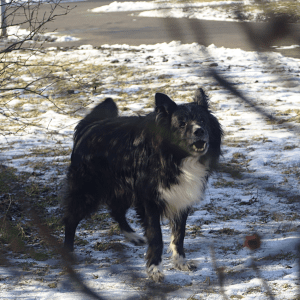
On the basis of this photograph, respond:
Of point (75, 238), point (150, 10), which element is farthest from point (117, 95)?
point (150, 10)

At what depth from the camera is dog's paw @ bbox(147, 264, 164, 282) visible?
3.29m

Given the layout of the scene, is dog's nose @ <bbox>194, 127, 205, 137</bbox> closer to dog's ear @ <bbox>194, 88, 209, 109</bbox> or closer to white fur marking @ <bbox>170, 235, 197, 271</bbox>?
dog's ear @ <bbox>194, 88, 209, 109</bbox>

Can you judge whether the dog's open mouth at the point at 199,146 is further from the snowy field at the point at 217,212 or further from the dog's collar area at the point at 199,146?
the snowy field at the point at 217,212

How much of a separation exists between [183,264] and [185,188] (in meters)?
0.72

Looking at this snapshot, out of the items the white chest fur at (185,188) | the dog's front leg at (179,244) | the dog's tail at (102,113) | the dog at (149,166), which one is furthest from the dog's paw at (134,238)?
the dog's tail at (102,113)

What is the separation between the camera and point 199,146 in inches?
119

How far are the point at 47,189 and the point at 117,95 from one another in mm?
5312

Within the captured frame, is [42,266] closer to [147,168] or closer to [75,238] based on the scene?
[75,238]

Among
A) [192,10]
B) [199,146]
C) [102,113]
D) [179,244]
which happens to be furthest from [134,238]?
[192,10]

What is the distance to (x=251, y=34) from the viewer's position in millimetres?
987

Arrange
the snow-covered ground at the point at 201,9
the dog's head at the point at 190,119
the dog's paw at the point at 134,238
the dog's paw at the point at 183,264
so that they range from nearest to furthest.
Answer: the snow-covered ground at the point at 201,9 < the dog's head at the point at 190,119 < the dog's paw at the point at 183,264 < the dog's paw at the point at 134,238

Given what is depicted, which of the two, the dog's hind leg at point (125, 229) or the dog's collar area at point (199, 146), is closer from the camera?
the dog's collar area at point (199, 146)

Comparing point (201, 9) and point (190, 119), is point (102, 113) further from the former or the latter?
point (201, 9)

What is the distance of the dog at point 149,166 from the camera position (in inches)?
122
